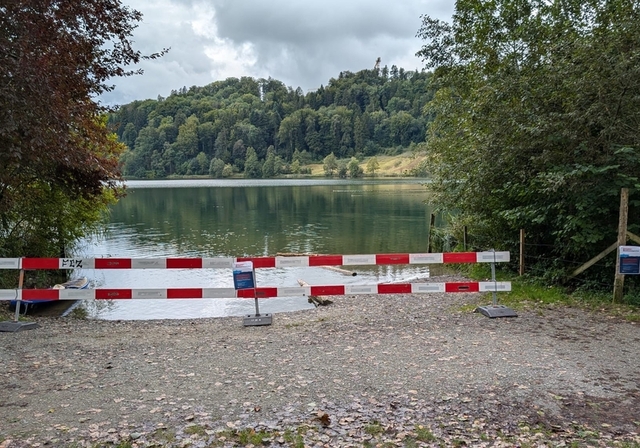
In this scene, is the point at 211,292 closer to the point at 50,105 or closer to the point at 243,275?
the point at 243,275

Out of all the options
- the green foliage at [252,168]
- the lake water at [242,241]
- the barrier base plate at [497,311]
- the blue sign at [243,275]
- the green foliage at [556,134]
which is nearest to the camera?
the blue sign at [243,275]

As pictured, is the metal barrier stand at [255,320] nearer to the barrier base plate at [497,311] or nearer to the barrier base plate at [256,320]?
the barrier base plate at [256,320]

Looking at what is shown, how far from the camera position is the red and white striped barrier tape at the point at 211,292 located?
9.05 m

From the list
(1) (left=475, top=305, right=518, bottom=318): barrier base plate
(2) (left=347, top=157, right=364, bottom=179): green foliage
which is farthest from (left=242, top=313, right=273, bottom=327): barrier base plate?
(2) (left=347, top=157, right=364, bottom=179): green foliage

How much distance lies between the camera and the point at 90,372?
6523 millimetres

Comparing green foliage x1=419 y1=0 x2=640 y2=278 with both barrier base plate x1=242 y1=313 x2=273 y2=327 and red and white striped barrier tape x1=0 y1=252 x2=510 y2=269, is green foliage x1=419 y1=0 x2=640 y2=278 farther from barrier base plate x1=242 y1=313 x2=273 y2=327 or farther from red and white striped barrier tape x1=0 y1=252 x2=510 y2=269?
barrier base plate x1=242 y1=313 x2=273 y2=327

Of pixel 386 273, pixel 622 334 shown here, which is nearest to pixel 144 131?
pixel 386 273

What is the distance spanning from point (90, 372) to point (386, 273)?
16.1m

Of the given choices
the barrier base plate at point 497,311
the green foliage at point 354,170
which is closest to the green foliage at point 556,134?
the barrier base plate at point 497,311

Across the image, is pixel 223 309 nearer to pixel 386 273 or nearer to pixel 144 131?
pixel 386 273

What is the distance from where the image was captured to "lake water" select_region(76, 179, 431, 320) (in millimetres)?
15648

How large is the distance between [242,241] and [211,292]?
78.0ft

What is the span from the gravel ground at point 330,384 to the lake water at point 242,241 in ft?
20.6

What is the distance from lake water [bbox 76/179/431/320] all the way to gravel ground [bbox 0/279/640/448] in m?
6.28
